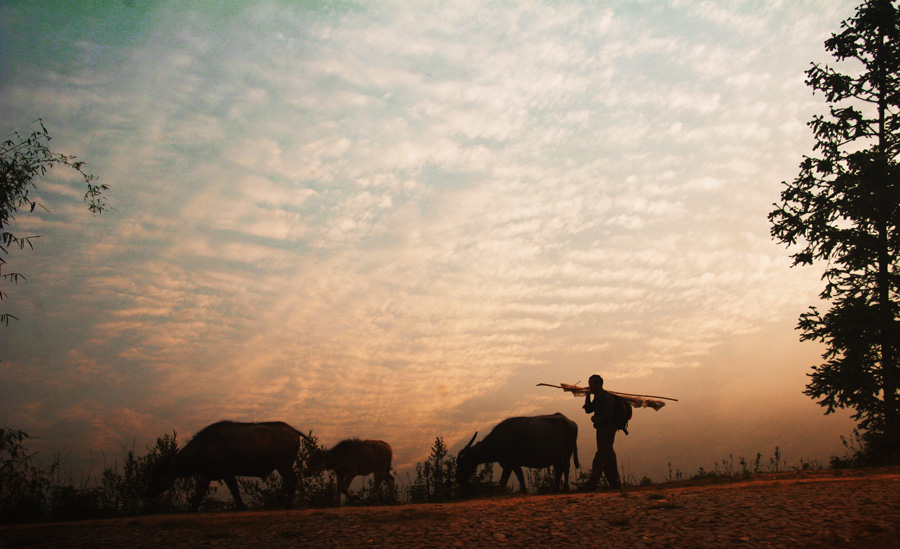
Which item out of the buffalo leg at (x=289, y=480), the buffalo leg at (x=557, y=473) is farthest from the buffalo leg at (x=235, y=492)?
the buffalo leg at (x=557, y=473)

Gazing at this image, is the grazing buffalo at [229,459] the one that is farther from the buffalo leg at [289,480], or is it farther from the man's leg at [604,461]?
the man's leg at [604,461]

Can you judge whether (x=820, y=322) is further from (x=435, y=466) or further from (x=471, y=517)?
(x=471, y=517)

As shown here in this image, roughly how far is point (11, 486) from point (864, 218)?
25.6 metres

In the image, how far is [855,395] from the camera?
61.3ft

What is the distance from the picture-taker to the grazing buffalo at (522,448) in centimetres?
1719

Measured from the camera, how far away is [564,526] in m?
8.92

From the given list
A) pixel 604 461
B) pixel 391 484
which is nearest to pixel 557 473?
pixel 604 461

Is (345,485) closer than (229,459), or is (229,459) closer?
(229,459)

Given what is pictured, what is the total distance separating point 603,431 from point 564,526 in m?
6.55

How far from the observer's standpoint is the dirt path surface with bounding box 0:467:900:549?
320 inches

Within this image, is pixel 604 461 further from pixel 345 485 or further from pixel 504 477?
pixel 345 485

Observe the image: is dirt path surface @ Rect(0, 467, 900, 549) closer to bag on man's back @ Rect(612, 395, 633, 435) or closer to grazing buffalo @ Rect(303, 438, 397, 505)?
bag on man's back @ Rect(612, 395, 633, 435)

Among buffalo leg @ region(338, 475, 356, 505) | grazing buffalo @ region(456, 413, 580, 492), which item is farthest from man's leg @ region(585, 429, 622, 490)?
buffalo leg @ region(338, 475, 356, 505)

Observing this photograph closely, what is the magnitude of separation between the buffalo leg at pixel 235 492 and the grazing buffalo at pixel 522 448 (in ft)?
22.6
